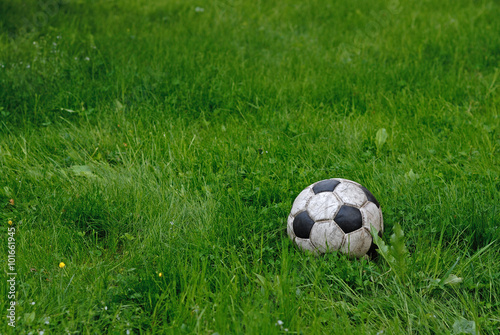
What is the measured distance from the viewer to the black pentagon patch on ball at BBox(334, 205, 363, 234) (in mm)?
2793

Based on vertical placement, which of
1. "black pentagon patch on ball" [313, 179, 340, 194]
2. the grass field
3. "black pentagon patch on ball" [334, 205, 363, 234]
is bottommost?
the grass field

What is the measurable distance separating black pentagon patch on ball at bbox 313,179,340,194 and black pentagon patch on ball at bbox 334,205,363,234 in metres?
0.20

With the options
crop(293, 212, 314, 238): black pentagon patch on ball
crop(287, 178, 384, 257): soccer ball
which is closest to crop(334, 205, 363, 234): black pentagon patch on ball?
crop(287, 178, 384, 257): soccer ball

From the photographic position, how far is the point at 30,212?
3314mm

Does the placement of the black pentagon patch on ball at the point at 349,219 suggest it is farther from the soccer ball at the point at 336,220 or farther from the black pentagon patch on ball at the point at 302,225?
the black pentagon patch on ball at the point at 302,225

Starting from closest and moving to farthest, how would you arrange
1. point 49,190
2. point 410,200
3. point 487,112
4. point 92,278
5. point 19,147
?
point 92,278 → point 410,200 → point 49,190 → point 19,147 → point 487,112

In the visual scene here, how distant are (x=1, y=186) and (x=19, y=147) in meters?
0.67

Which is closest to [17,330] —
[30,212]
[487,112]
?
[30,212]

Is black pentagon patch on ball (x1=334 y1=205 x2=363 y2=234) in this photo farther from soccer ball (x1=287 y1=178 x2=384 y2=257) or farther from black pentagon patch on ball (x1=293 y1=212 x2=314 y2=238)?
black pentagon patch on ball (x1=293 y1=212 x2=314 y2=238)

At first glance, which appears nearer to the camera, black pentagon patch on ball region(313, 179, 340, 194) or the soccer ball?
the soccer ball

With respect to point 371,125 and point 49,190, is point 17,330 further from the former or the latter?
point 371,125

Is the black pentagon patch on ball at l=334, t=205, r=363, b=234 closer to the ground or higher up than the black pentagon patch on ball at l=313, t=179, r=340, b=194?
closer to the ground

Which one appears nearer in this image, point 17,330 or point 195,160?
point 17,330

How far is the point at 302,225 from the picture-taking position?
2.88 meters
